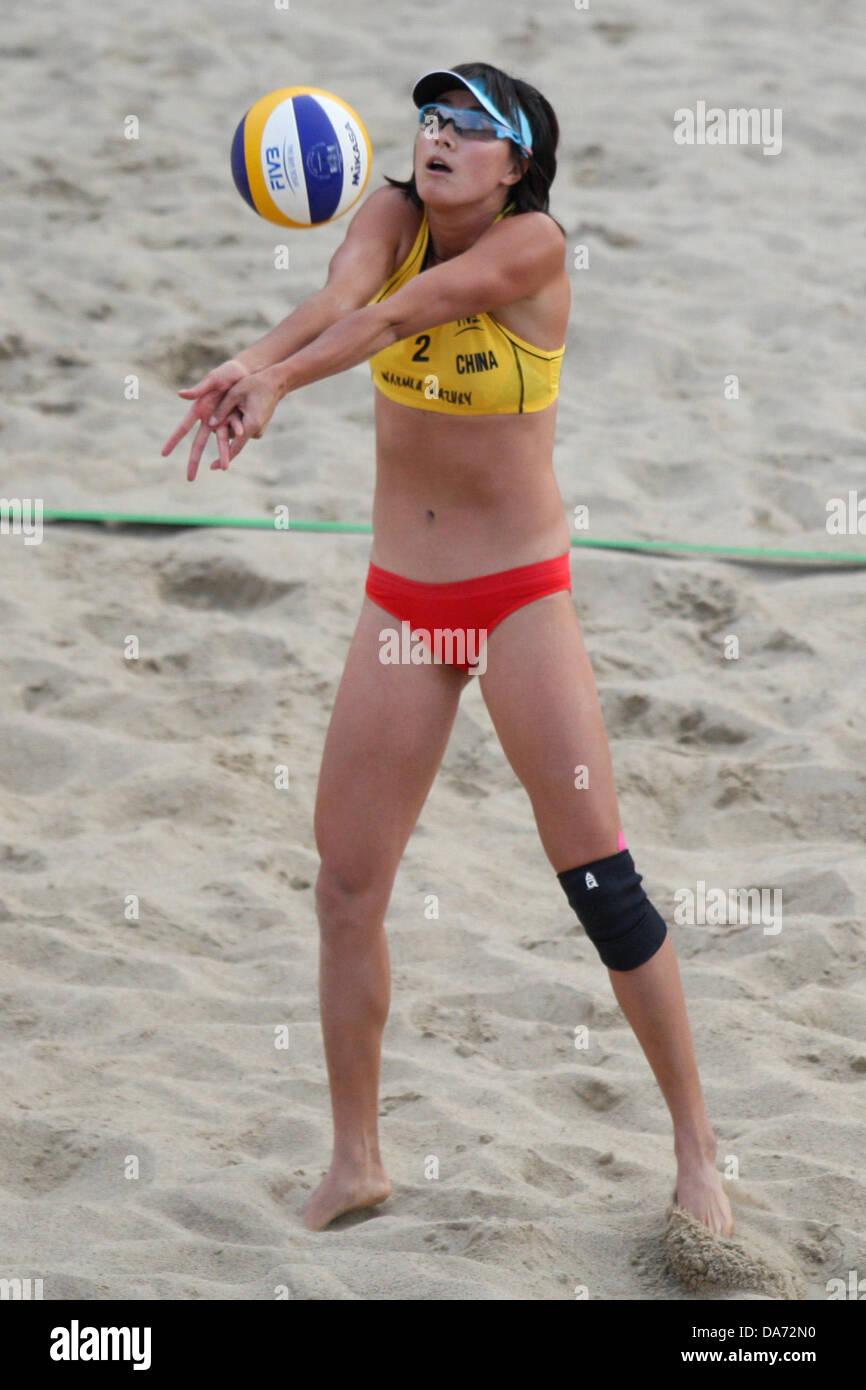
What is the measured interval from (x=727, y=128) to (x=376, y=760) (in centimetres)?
557

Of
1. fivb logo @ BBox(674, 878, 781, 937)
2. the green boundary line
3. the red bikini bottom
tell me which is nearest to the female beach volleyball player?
the red bikini bottom

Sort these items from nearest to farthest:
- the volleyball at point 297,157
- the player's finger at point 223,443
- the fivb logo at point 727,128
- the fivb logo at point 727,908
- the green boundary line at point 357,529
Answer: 1. the player's finger at point 223,443
2. the volleyball at point 297,157
3. the fivb logo at point 727,908
4. the green boundary line at point 357,529
5. the fivb logo at point 727,128

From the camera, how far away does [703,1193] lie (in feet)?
9.48

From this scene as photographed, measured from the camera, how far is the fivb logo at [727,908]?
3.86m

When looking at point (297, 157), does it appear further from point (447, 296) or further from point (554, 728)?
point (554, 728)

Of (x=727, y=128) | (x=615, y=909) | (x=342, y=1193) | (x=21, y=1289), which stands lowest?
(x=21, y=1289)

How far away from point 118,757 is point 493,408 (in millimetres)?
1880

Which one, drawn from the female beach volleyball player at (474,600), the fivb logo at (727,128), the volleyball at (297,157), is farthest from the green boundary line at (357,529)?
the fivb logo at (727,128)

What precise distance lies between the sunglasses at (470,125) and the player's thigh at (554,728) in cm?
76

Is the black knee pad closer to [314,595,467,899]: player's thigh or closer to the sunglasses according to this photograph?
[314,595,467,899]: player's thigh

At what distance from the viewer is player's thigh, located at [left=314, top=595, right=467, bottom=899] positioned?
2.89 metres

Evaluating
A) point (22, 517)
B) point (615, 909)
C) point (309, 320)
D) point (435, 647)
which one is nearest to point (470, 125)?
point (309, 320)

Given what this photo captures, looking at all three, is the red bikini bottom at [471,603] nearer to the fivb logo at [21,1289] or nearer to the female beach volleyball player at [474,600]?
the female beach volleyball player at [474,600]
